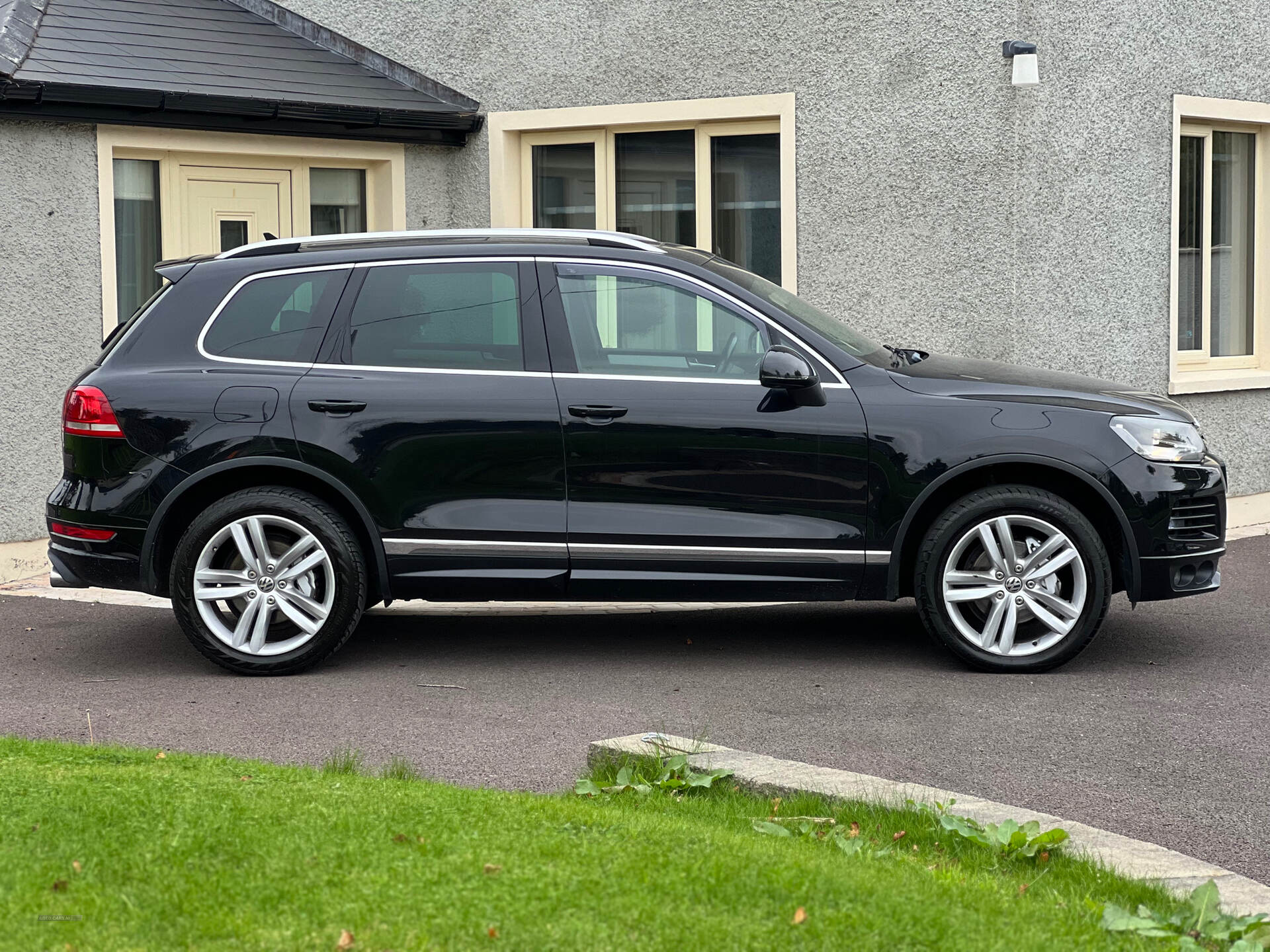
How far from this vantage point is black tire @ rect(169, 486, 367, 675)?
6797mm

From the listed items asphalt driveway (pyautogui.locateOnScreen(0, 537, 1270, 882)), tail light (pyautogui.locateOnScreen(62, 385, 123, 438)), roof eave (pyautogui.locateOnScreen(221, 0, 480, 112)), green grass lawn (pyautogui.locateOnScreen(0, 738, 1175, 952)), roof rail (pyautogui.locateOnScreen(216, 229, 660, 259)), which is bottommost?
asphalt driveway (pyautogui.locateOnScreen(0, 537, 1270, 882))

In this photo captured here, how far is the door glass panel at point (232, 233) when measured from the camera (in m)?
11.8

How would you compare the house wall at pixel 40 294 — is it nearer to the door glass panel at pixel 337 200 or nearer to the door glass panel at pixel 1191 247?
the door glass panel at pixel 337 200

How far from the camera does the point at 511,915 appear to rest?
3.46 m

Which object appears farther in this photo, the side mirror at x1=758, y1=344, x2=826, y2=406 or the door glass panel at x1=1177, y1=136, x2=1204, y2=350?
the door glass panel at x1=1177, y1=136, x2=1204, y2=350

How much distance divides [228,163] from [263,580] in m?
5.69

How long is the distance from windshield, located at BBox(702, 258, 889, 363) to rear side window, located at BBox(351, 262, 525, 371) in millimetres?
948

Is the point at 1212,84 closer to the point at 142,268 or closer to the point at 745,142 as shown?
the point at 745,142

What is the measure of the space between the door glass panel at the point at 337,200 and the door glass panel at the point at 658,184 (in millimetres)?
2029

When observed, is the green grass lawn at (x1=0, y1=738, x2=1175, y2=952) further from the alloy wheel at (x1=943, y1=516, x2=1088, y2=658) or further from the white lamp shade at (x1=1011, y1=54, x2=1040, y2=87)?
the white lamp shade at (x1=1011, y1=54, x2=1040, y2=87)

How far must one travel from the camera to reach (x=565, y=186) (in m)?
12.2

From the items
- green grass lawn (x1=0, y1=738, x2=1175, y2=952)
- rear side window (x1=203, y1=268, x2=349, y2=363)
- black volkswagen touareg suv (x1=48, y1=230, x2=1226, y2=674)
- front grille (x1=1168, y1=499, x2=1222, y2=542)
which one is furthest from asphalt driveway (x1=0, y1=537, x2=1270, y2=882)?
rear side window (x1=203, y1=268, x2=349, y2=363)

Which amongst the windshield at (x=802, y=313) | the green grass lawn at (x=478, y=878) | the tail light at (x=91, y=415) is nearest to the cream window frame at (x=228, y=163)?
the tail light at (x=91, y=415)

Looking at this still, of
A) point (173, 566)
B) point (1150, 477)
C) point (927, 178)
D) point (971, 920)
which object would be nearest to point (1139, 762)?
point (1150, 477)
